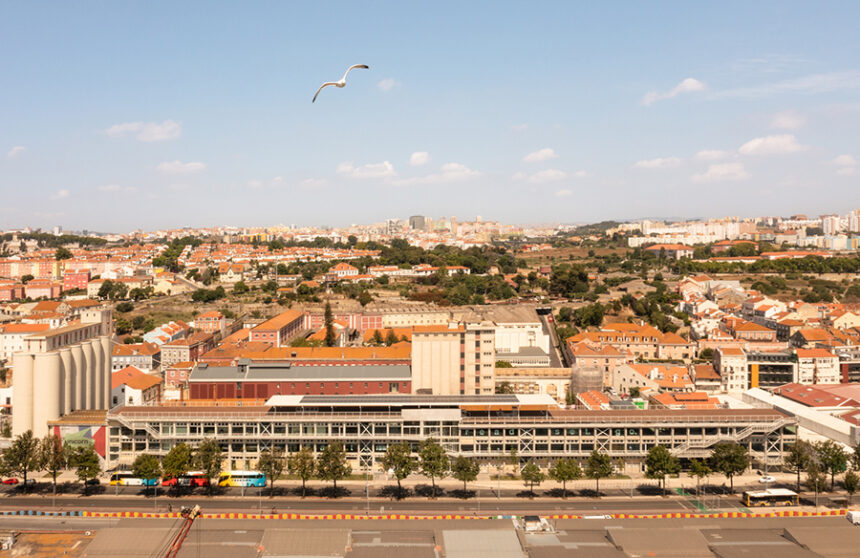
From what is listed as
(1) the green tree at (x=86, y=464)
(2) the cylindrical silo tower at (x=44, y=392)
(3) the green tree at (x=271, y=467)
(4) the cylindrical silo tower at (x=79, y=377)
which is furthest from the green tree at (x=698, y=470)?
(4) the cylindrical silo tower at (x=79, y=377)

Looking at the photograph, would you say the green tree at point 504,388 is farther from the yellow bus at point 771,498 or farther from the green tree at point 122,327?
the green tree at point 122,327

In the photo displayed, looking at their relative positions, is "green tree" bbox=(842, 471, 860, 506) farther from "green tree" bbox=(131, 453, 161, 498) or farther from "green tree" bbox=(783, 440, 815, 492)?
"green tree" bbox=(131, 453, 161, 498)

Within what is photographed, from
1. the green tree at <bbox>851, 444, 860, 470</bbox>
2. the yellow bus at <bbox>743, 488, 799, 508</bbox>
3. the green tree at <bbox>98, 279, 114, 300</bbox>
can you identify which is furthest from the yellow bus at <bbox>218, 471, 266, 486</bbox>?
the green tree at <bbox>98, 279, 114, 300</bbox>

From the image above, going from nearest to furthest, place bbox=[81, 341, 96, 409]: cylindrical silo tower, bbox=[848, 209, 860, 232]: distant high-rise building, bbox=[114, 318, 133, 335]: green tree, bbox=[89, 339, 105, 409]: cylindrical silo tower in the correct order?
bbox=[81, 341, 96, 409]: cylindrical silo tower → bbox=[89, 339, 105, 409]: cylindrical silo tower → bbox=[114, 318, 133, 335]: green tree → bbox=[848, 209, 860, 232]: distant high-rise building

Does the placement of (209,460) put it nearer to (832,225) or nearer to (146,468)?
(146,468)

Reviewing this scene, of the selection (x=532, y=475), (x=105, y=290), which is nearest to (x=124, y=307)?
(x=105, y=290)

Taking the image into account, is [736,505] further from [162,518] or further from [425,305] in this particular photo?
[425,305]
